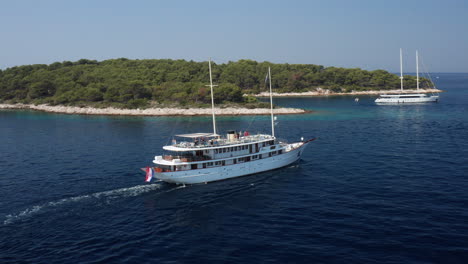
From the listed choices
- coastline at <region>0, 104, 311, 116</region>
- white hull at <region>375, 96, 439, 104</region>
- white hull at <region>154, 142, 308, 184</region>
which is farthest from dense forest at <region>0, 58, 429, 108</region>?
white hull at <region>154, 142, 308, 184</region>

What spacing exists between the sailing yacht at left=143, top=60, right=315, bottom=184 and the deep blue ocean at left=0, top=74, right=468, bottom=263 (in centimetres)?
125

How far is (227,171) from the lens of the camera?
45625 mm

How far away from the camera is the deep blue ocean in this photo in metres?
26.9

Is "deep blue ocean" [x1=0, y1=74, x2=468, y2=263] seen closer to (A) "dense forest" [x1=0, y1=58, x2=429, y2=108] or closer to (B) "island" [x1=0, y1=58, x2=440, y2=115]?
(B) "island" [x1=0, y1=58, x2=440, y2=115]

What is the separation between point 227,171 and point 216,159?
214 centimetres

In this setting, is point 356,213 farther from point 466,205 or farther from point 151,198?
point 151,198

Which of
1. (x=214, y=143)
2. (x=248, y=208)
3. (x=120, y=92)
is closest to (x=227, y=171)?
(x=214, y=143)

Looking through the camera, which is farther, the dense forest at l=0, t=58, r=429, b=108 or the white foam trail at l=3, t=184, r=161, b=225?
the dense forest at l=0, t=58, r=429, b=108

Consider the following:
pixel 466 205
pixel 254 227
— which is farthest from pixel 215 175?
pixel 466 205

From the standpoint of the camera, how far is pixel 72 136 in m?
80.2

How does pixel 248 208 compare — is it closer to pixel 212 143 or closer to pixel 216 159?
pixel 216 159

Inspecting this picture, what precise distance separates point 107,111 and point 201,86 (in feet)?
119

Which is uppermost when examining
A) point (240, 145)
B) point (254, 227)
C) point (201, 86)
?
point (201, 86)

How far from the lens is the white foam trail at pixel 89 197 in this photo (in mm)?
34031
